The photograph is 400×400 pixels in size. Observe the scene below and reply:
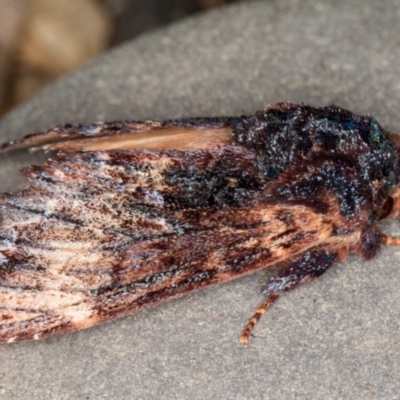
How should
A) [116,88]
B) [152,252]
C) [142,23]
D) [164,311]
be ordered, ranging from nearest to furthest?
[152,252] < [164,311] < [116,88] < [142,23]

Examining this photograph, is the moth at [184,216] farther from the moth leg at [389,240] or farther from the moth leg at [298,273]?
the moth leg at [389,240]

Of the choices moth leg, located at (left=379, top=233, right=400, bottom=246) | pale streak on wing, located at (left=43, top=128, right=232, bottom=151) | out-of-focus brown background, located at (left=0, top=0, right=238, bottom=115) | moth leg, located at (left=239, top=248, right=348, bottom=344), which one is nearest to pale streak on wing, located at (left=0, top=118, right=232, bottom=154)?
pale streak on wing, located at (left=43, top=128, right=232, bottom=151)

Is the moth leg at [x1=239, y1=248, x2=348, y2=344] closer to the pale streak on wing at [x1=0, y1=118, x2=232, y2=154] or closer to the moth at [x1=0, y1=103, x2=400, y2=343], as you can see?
the moth at [x1=0, y1=103, x2=400, y2=343]

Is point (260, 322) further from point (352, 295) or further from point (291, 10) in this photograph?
point (291, 10)

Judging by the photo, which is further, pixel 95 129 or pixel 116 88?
pixel 116 88

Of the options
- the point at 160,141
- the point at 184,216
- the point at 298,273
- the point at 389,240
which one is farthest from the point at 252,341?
the point at 160,141

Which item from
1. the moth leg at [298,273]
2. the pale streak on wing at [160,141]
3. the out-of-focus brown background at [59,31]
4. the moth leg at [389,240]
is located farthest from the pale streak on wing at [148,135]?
the out-of-focus brown background at [59,31]

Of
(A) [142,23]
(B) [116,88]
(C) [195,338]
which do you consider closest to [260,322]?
(C) [195,338]
